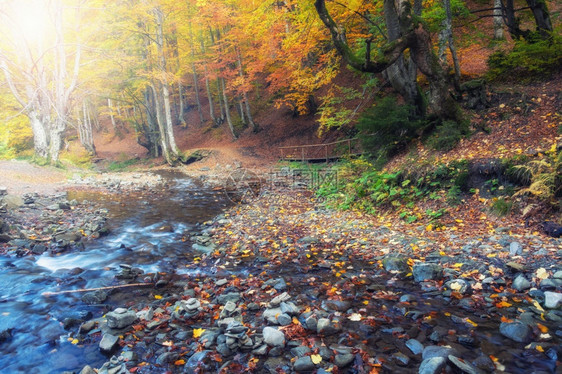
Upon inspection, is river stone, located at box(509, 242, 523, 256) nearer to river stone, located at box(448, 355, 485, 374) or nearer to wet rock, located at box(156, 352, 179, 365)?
river stone, located at box(448, 355, 485, 374)

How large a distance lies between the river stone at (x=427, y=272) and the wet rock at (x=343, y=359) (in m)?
1.98

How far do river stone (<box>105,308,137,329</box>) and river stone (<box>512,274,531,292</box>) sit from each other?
4.98 m

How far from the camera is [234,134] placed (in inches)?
965

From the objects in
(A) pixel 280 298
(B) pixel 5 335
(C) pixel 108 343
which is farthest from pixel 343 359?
(B) pixel 5 335

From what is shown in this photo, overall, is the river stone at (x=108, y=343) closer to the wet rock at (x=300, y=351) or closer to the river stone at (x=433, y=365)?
the wet rock at (x=300, y=351)

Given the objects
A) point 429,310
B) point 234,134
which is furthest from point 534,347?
point 234,134

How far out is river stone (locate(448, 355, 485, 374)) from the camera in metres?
2.45

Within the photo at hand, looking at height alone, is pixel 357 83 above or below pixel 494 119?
above

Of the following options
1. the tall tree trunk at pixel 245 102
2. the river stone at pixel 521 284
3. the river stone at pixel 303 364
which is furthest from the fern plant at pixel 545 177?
the tall tree trunk at pixel 245 102

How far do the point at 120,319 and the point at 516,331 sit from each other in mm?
4571

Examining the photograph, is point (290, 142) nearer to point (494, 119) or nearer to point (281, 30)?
point (281, 30)

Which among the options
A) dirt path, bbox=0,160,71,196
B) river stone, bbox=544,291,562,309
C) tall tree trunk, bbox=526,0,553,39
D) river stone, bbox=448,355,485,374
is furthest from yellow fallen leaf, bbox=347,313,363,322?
dirt path, bbox=0,160,71,196

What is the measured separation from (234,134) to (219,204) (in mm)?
14187

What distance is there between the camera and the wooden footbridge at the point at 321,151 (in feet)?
49.1
